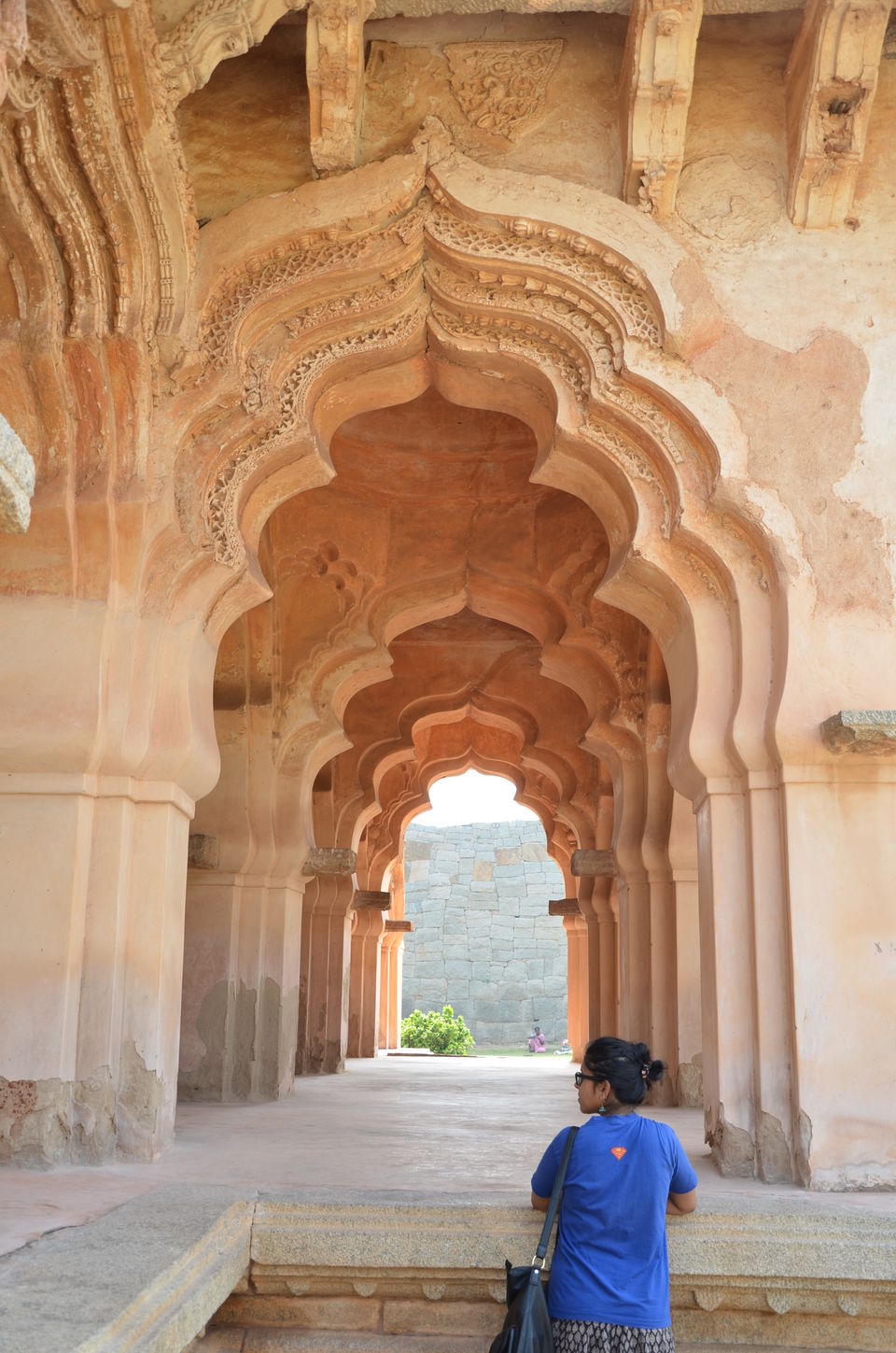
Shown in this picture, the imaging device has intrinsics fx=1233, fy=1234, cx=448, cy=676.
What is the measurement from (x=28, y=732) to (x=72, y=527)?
3.21 ft

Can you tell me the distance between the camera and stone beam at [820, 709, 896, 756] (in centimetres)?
505

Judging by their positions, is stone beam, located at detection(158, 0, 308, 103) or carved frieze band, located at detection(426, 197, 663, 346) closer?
stone beam, located at detection(158, 0, 308, 103)

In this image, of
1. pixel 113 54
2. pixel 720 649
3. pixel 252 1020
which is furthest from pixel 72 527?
pixel 252 1020

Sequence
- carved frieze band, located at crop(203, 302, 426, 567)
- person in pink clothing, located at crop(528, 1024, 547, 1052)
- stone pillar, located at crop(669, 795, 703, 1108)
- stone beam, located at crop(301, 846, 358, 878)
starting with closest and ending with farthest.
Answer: carved frieze band, located at crop(203, 302, 426, 567), stone pillar, located at crop(669, 795, 703, 1108), stone beam, located at crop(301, 846, 358, 878), person in pink clothing, located at crop(528, 1024, 547, 1052)

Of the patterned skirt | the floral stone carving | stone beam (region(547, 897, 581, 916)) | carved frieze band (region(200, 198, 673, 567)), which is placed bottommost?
the patterned skirt

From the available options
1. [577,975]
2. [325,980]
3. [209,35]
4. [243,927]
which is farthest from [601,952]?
[209,35]

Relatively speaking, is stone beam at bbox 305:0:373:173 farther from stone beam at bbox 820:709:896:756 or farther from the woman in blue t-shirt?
the woman in blue t-shirt

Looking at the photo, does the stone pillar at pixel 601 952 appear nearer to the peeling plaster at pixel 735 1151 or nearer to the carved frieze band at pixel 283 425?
the peeling plaster at pixel 735 1151

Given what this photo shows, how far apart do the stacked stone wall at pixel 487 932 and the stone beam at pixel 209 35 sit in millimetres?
25769

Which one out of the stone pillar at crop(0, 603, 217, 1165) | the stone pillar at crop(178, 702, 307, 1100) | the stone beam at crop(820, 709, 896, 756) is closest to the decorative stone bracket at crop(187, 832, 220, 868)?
the stone pillar at crop(178, 702, 307, 1100)

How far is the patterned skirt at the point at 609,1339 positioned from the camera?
131 inches

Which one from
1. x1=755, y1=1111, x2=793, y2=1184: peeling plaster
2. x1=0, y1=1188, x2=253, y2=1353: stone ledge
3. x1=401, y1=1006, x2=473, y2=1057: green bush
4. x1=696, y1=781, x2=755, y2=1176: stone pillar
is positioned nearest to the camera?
x1=0, y1=1188, x2=253, y2=1353: stone ledge

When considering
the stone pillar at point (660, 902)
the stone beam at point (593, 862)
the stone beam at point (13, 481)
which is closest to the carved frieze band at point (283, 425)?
the stone beam at point (13, 481)

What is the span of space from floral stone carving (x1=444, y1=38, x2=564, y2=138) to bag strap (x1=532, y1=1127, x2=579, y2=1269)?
16.3 feet
